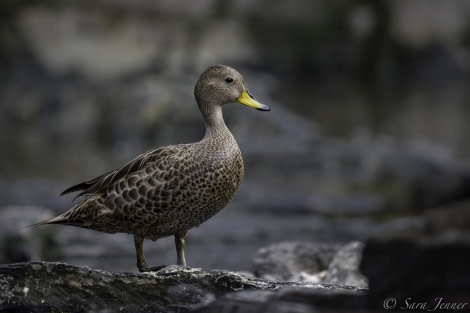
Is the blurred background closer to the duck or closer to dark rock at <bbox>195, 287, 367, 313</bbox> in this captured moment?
dark rock at <bbox>195, 287, 367, 313</bbox>

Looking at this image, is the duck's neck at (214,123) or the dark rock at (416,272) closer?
the dark rock at (416,272)

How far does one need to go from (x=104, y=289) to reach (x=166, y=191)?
3.90ft

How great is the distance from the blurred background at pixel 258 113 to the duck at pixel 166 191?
231cm

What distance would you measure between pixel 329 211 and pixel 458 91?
1273 cm

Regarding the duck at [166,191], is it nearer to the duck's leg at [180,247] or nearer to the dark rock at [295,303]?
the duck's leg at [180,247]

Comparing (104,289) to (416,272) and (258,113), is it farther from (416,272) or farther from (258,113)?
(258,113)

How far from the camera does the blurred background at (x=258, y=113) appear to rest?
36.4 ft

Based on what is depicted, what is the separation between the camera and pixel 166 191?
575 cm

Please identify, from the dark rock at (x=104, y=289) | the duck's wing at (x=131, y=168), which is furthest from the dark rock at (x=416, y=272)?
the duck's wing at (x=131, y=168)

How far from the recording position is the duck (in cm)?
576

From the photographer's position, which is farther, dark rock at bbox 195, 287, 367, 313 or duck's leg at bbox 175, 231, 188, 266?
duck's leg at bbox 175, 231, 188, 266

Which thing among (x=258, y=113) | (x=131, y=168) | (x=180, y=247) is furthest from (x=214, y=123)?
(x=258, y=113)

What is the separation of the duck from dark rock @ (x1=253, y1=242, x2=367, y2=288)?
1414 millimetres

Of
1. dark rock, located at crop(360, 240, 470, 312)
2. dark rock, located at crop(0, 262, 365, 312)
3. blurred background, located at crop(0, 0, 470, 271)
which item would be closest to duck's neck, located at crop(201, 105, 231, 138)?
dark rock, located at crop(0, 262, 365, 312)
